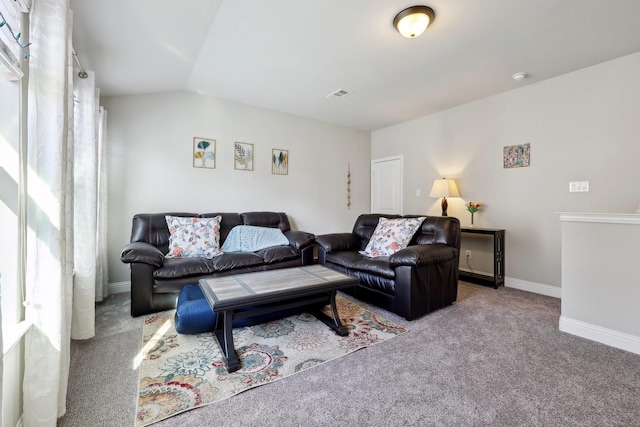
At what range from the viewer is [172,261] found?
8.91 feet

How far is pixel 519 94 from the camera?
3.40m

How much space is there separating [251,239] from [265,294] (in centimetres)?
172

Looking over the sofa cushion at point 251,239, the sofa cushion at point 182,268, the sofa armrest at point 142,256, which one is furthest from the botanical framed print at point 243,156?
the sofa armrest at point 142,256

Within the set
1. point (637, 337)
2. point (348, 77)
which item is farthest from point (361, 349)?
point (348, 77)

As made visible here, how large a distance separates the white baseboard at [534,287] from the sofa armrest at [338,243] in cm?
199

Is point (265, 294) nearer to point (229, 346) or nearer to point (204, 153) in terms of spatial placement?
point (229, 346)

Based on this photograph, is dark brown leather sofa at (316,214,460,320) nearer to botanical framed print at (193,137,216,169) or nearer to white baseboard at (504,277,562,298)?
white baseboard at (504,277,562,298)

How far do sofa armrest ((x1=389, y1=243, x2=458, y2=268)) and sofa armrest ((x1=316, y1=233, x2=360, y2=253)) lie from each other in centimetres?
93

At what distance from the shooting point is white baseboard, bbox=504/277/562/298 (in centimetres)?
313

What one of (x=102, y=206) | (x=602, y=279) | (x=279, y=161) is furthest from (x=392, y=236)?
(x=102, y=206)

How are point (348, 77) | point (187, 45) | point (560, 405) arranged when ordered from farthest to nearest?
point (348, 77) → point (187, 45) → point (560, 405)

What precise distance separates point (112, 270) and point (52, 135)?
2.56m

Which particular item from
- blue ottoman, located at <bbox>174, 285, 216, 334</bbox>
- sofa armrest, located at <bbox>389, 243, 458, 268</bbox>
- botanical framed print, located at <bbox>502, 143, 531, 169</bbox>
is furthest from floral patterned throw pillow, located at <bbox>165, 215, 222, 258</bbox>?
botanical framed print, located at <bbox>502, 143, 531, 169</bbox>

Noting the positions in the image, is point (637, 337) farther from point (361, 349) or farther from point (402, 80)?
point (402, 80)
